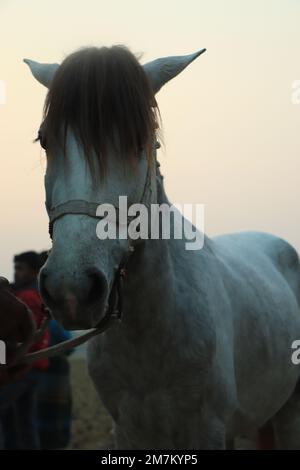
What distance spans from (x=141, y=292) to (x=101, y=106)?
0.86m

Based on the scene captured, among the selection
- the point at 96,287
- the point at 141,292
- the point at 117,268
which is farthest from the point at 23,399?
the point at 96,287

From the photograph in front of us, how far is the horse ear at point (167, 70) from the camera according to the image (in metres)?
4.17

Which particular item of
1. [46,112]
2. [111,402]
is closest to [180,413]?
[111,402]

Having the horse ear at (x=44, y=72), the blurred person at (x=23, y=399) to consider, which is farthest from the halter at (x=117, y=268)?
the blurred person at (x=23, y=399)

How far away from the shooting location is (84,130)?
12.3ft

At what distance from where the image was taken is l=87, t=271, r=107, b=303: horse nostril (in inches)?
139

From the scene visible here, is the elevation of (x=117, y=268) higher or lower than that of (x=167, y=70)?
lower

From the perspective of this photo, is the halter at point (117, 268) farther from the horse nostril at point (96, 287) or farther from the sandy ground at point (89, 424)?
the sandy ground at point (89, 424)

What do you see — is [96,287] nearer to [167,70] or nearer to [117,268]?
[117,268]

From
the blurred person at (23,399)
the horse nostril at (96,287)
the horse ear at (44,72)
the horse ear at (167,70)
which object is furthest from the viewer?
the blurred person at (23,399)

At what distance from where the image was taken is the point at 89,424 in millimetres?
11570

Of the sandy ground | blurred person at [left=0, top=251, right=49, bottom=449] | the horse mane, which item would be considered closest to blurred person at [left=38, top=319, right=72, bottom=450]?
blurred person at [left=0, top=251, right=49, bottom=449]

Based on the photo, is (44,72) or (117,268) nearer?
(117,268)
